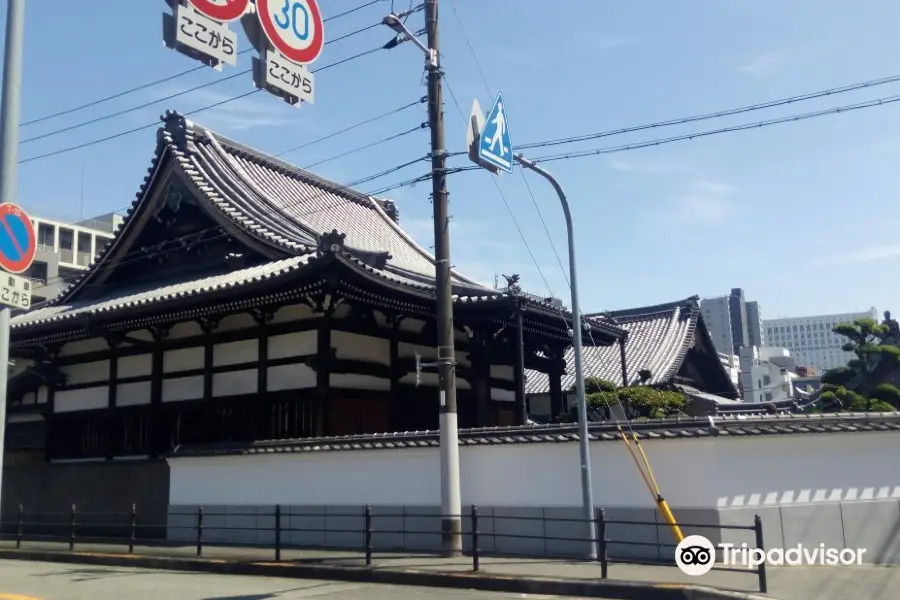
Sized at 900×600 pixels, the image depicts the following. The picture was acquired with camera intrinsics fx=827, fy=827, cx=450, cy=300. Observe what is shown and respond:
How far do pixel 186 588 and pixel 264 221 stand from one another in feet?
33.3

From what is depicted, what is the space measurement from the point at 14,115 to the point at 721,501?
10.3 metres

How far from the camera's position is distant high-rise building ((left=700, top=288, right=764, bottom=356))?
244 ft

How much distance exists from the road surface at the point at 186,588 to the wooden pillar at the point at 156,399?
5640 mm

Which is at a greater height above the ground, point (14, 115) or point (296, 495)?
point (14, 115)

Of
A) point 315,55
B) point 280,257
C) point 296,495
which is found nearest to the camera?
point 315,55

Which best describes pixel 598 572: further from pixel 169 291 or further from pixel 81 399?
pixel 81 399

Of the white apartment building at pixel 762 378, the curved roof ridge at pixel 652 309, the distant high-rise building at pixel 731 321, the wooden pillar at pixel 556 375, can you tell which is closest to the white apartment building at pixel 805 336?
the distant high-rise building at pixel 731 321

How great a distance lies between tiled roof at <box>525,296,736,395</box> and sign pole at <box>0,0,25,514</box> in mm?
22850

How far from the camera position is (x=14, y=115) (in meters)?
8.24

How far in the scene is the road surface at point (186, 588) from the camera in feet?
35.7

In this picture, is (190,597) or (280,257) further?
(280,257)

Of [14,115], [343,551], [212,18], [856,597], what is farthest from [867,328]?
[14,115]

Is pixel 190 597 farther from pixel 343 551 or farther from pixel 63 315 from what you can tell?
pixel 63 315

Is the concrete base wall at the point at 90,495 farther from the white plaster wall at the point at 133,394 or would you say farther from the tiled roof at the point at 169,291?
the tiled roof at the point at 169,291
